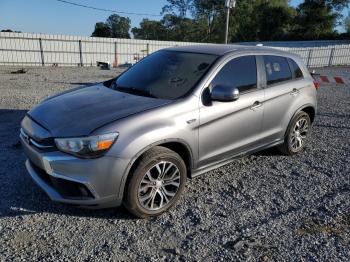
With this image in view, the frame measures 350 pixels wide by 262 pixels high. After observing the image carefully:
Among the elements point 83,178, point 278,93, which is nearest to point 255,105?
point 278,93

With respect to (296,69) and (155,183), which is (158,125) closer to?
(155,183)

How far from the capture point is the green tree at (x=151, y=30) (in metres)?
66.6

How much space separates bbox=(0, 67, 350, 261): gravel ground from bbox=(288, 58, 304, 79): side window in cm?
147

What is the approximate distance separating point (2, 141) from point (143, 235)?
11.6ft

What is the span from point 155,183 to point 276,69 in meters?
2.68

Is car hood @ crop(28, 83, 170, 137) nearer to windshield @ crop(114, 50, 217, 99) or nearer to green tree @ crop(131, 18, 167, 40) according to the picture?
windshield @ crop(114, 50, 217, 99)

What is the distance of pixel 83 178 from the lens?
118 inches

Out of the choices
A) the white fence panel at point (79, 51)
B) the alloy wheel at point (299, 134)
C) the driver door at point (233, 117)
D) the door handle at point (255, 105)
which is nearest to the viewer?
the driver door at point (233, 117)

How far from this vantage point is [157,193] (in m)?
3.49

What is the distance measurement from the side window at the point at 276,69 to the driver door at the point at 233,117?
297 mm

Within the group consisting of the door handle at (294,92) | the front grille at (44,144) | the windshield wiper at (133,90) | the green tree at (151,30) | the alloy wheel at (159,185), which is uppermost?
the green tree at (151,30)

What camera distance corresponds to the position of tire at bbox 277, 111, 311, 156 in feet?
16.9

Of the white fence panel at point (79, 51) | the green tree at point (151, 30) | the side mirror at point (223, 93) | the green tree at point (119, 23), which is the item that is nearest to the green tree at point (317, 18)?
the white fence panel at point (79, 51)

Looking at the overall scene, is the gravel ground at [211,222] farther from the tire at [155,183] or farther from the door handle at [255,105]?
the door handle at [255,105]
